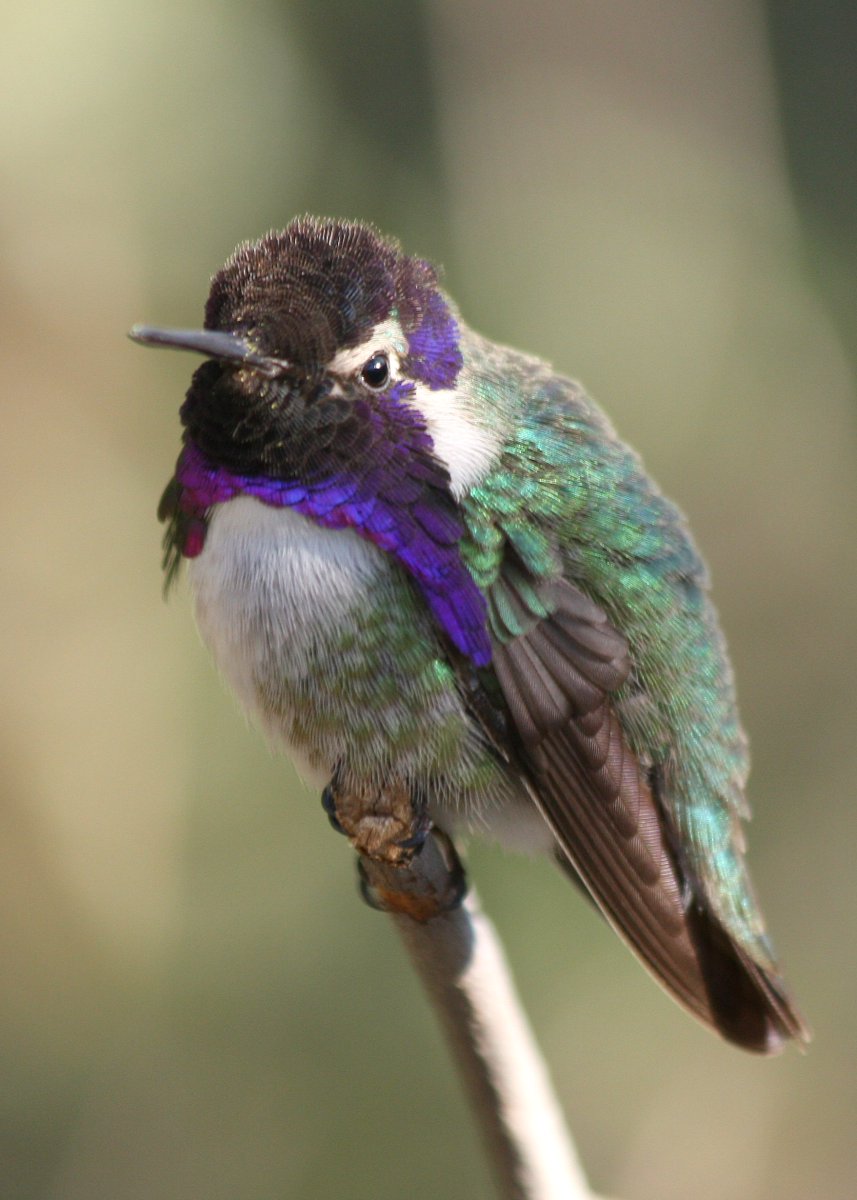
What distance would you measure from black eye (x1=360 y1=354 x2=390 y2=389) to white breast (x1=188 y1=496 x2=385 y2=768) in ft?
0.94

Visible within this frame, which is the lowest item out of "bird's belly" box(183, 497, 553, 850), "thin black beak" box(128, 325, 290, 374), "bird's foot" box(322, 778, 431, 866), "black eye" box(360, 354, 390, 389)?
"bird's foot" box(322, 778, 431, 866)

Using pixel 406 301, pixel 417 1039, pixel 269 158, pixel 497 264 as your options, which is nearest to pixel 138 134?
pixel 269 158

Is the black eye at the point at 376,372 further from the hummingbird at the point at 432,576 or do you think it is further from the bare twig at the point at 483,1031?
the bare twig at the point at 483,1031

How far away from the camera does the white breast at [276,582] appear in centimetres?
273

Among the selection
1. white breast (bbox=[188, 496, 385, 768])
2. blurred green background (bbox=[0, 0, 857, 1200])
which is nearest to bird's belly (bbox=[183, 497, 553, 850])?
white breast (bbox=[188, 496, 385, 768])

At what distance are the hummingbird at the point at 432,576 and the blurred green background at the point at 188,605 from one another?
1959mm

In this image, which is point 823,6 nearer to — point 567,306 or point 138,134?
point 567,306

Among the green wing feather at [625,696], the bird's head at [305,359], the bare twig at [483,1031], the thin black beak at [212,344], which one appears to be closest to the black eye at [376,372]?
the bird's head at [305,359]

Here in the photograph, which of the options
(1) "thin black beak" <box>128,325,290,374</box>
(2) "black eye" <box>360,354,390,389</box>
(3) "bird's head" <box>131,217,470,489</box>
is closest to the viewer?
(1) "thin black beak" <box>128,325,290,374</box>

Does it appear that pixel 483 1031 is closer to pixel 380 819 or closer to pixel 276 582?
pixel 380 819

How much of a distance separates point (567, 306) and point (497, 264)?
316 mm

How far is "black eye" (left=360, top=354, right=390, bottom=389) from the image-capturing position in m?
→ 2.73

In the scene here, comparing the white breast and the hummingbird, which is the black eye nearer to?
the hummingbird

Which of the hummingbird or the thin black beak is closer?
the thin black beak
